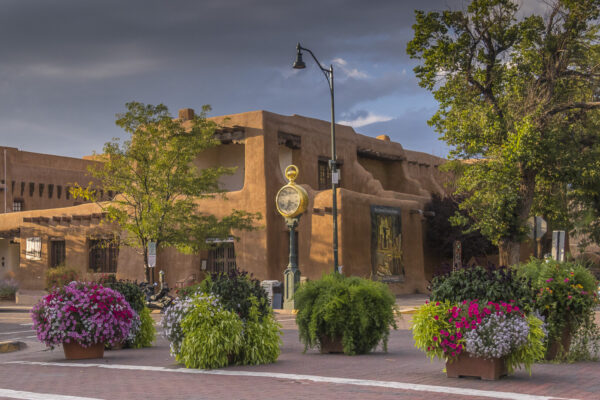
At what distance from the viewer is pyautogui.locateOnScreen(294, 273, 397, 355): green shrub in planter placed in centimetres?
1219

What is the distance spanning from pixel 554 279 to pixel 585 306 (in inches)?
23.2

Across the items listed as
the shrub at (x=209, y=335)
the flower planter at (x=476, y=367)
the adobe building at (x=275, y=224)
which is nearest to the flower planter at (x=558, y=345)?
the flower planter at (x=476, y=367)

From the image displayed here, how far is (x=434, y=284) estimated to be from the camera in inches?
385

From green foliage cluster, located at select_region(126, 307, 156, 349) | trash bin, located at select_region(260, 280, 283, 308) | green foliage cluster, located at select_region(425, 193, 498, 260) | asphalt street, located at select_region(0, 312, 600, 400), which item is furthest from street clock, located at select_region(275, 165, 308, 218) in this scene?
green foliage cluster, located at select_region(425, 193, 498, 260)

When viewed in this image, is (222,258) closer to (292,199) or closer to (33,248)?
(292,199)

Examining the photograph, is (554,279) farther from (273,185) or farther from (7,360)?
(273,185)

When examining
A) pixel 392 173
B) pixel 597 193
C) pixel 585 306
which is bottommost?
pixel 585 306

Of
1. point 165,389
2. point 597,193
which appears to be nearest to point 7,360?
point 165,389

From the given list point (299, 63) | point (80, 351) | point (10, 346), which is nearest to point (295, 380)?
point (80, 351)

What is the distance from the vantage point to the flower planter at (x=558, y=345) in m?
11.2

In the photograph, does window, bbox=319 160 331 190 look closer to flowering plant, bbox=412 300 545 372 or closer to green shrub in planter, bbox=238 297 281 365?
green shrub in planter, bbox=238 297 281 365

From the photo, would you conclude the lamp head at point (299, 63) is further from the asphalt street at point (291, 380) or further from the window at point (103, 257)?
the window at point (103, 257)

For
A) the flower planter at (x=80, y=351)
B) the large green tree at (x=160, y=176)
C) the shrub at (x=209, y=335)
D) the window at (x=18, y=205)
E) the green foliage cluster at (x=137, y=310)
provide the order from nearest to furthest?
the shrub at (x=209, y=335) → the flower planter at (x=80, y=351) → the green foliage cluster at (x=137, y=310) → the large green tree at (x=160, y=176) → the window at (x=18, y=205)

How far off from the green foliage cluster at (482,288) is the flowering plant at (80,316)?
5.84 meters
